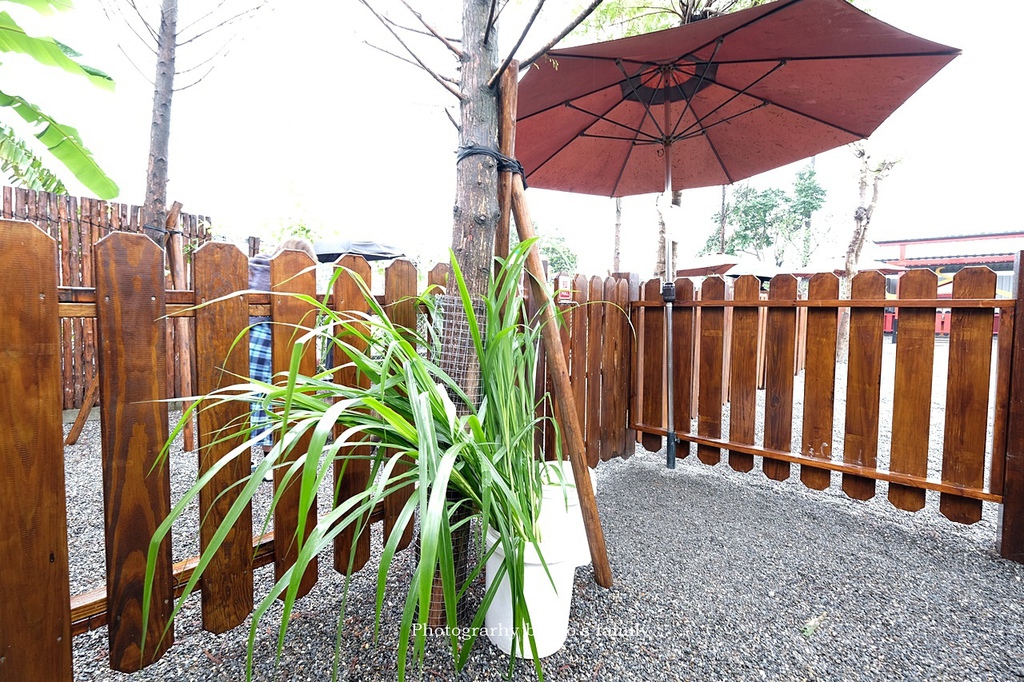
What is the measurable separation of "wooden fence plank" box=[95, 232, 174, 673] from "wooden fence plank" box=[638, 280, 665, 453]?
2.57 metres

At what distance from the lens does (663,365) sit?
2.92 m

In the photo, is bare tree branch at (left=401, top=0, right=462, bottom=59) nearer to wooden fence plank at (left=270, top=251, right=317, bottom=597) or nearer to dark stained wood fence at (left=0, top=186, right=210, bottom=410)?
wooden fence plank at (left=270, top=251, right=317, bottom=597)

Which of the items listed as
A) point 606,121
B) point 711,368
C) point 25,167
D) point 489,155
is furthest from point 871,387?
point 25,167

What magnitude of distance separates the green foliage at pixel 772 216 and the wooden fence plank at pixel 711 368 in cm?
1835

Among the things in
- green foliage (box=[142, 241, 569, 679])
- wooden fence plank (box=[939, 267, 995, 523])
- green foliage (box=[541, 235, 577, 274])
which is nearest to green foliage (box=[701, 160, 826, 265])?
green foliage (box=[541, 235, 577, 274])

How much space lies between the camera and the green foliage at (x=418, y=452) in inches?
29.0

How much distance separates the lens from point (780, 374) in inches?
97.7

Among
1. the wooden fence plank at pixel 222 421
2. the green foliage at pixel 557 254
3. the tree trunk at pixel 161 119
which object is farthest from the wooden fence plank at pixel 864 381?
the green foliage at pixel 557 254

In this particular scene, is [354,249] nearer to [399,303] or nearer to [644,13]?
[644,13]

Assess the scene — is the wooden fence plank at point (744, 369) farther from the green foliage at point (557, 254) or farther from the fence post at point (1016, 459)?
the green foliage at point (557, 254)

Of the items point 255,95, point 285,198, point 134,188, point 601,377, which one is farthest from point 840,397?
point 255,95

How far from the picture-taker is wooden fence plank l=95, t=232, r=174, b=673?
104 cm

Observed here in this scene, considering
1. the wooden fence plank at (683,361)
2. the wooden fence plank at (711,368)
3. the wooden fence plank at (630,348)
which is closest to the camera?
the wooden fence plank at (711,368)

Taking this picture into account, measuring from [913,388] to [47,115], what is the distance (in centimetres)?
425
